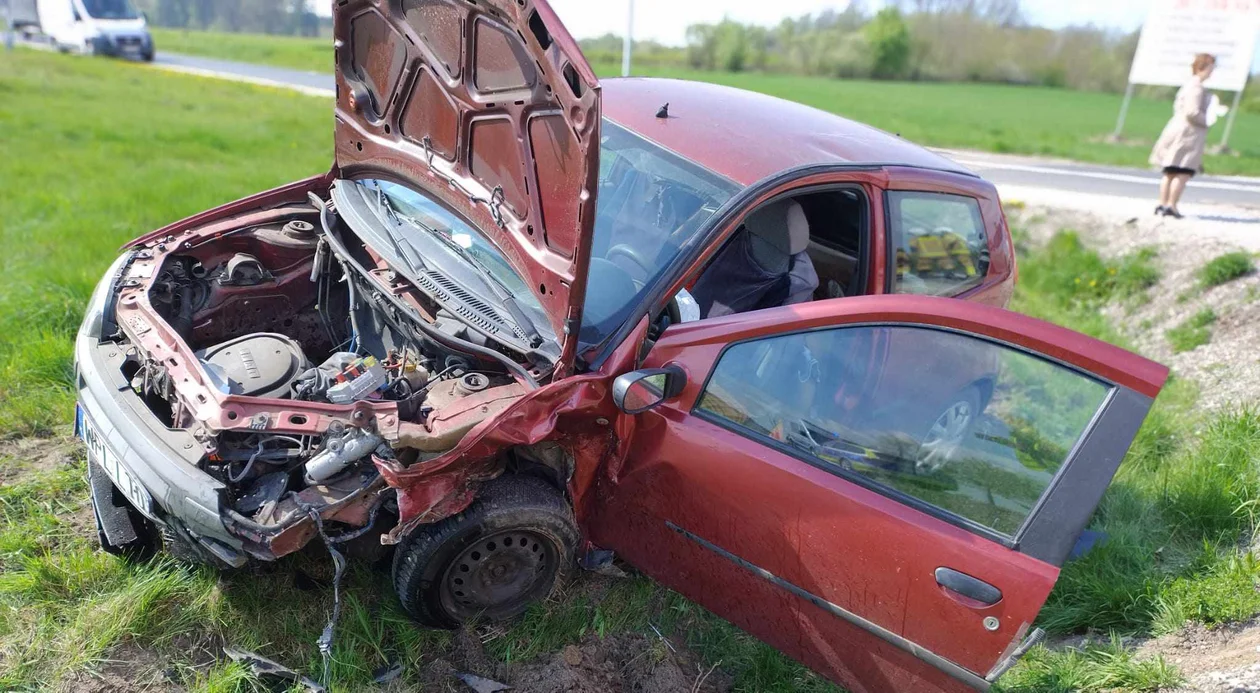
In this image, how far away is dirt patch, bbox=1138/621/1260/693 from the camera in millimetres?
2465

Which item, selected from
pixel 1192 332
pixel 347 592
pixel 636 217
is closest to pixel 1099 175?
pixel 1192 332

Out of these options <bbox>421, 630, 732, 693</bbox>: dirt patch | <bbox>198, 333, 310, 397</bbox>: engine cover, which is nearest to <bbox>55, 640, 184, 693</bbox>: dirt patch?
<bbox>421, 630, 732, 693</bbox>: dirt patch

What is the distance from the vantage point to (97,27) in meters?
22.0

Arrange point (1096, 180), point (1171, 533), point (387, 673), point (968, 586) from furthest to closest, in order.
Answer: point (1096, 180) → point (1171, 533) → point (387, 673) → point (968, 586)

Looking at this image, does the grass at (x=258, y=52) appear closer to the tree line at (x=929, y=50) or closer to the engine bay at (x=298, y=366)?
the tree line at (x=929, y=50)

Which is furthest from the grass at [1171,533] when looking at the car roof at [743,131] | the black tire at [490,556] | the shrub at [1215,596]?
the black tire at [490,556]

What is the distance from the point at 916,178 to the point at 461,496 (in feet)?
8.25

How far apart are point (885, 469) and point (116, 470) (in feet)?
8.08

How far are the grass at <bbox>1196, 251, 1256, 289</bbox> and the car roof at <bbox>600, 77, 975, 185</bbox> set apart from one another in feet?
12.5

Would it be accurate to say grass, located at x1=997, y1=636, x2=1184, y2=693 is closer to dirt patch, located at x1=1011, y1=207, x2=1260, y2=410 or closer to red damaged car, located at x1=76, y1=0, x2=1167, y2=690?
red damaged car, located at x1=76, y1=0, x2=1167, y2=690

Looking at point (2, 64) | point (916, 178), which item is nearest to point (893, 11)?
point (2, 64)

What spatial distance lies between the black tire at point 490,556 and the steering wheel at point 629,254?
869 millimetres

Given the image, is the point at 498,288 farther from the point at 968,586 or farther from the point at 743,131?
the point at 968,586

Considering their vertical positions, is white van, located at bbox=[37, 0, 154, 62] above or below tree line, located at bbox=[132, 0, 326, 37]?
below
